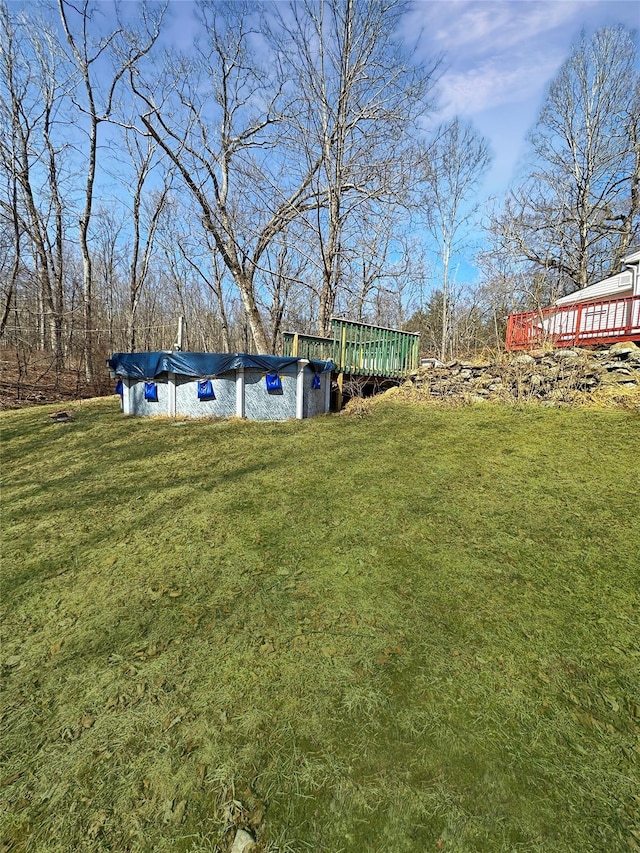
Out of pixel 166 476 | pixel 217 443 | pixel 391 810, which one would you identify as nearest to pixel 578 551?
pixel 391 810

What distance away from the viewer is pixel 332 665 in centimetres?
174

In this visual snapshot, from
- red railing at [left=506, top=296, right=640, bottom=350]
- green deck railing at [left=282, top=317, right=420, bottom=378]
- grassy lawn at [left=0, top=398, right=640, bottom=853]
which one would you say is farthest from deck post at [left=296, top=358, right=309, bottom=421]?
red railing at [left=506, top=296, right=640, bottom=350]

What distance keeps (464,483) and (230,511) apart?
7.87 ft

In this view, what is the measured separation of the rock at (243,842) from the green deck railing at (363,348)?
6775 millimetres

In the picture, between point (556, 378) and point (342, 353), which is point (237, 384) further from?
point (556, 378)

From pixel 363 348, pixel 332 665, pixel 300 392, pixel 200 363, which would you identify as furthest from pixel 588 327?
pixel 332 665

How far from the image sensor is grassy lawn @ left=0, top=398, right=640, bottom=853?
1171 millimetres

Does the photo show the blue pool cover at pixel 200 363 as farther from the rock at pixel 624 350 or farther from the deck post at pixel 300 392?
the rock at pixel 624 350

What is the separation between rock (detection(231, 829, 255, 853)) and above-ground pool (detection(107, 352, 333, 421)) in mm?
6311

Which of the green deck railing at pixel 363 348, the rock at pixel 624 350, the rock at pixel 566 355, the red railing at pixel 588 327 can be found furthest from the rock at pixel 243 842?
the red railing at pixel 588 327

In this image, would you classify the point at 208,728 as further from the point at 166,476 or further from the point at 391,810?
the point at 166,476

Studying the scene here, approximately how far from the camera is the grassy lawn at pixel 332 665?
3.84 ft

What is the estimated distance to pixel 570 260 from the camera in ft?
55.1

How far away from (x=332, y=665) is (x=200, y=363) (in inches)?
257
